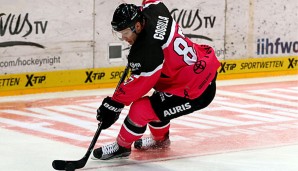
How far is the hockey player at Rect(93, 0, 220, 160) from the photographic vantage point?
5344mm

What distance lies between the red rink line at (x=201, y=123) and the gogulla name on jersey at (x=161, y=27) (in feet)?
2.85

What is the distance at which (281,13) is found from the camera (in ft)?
33.5

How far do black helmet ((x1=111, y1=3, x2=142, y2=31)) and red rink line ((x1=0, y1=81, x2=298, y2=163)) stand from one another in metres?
0.97

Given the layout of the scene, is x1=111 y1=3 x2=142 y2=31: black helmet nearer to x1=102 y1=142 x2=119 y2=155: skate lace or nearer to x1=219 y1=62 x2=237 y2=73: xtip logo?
x1=102 y1=142 x2=119 y2=155: skate lace

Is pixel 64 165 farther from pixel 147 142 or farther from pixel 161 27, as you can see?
pixel 161 27

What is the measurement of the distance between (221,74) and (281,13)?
1097 mm

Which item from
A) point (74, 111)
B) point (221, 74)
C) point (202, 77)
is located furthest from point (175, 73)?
point (221, 74)

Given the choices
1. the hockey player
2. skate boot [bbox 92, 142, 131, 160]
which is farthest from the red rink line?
the hockey player

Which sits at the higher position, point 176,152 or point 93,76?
point 93,76

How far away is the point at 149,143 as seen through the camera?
6.07 meters

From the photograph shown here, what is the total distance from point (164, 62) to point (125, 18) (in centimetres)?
43

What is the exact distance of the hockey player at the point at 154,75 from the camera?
5.34 metres

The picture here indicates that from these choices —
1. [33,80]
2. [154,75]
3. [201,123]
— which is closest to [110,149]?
[154,75]

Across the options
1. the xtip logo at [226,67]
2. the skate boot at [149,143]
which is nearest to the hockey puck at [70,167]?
the skate boot at [149,143]
